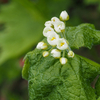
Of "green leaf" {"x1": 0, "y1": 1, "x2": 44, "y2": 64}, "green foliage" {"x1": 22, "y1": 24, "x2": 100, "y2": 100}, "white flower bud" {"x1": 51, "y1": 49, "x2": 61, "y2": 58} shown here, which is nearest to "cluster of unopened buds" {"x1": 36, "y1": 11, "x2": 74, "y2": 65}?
"white flower bud" {"x1": 51, "y1": 49, "x2": 61, "y2": 58}

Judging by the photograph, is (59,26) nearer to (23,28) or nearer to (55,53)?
(55,53)

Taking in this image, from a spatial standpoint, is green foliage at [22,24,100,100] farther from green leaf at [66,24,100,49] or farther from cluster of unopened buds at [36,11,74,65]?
cluster of unopened buds at [36,11,74,65]

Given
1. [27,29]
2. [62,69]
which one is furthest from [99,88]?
[27,29]

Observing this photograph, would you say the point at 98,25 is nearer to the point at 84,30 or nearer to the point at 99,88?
the point at 84,30

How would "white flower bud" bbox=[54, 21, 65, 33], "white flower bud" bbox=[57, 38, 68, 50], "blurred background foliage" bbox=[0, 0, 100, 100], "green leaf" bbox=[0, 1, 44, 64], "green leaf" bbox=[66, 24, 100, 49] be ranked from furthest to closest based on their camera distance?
"blurred background foliage" bbox=[0, 0, 100, 100] → "green leaf" bbox=[0, 1, 44, 64] → "green leaf" bbox=[66, 24, 100, 49] → "white flower bud" bbox=[54, 21, 65, 33] → "white flower bud" bbox=[57, 38, 68, 50]

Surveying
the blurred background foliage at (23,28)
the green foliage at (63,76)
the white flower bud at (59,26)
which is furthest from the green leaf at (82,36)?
the blurred background foliage at (23,28)
